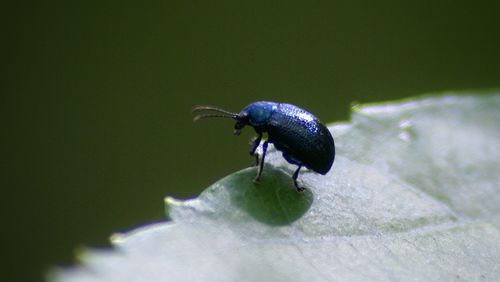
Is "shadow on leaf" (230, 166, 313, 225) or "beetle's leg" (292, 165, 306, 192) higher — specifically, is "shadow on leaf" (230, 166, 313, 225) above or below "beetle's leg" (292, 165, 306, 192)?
above

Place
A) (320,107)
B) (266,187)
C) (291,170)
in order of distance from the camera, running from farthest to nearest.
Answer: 1. (320,107)
2. (291,170)
3. (266,187)

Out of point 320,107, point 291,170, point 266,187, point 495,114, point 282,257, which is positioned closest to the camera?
point 282,257

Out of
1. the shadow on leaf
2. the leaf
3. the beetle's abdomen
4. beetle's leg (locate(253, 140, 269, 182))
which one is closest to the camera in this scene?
the leaf

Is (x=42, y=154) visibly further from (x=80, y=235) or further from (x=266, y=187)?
(x=266, y=187)

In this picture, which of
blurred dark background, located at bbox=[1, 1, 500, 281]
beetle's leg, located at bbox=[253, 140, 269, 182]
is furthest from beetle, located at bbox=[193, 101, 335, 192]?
blurred dark background, located at bbox=[1, 1, 500, 281]

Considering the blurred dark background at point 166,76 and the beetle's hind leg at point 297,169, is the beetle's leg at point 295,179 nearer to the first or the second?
the beetle's hind leg at point 297,169

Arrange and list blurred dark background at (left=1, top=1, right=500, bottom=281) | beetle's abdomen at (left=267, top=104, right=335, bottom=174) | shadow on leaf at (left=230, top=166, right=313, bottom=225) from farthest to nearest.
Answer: blurred dark background at (left=1, top=1, right=500, bottom=281)
beetle's abdomen at (left=267, top=104, right=335, bottom=174)
shadow on leaf at (left=230, top=166, right=313, bottom=225)

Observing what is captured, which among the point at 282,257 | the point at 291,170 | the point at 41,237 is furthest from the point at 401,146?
the point at 41,237

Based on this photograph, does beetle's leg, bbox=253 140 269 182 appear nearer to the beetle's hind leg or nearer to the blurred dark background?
the beetle's hind leg
